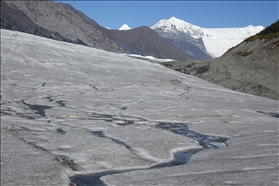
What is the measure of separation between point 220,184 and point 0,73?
19.2 m

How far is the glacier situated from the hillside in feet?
26.9

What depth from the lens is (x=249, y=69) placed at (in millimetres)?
31484

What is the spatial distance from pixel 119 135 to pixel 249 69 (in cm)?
2445

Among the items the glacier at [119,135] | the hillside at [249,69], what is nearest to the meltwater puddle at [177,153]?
the glacier at [119,135]

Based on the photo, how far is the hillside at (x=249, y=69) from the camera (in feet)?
89.0

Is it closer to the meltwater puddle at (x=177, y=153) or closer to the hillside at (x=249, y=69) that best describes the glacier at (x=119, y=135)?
the meltwater puddle at (x=177, y=153)

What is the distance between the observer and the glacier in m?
6.25

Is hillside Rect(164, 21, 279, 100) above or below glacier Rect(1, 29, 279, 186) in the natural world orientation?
above

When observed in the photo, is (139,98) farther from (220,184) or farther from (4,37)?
(4,37)

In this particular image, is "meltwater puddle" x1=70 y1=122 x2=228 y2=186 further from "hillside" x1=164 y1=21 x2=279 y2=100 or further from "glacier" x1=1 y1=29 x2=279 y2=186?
"hillside" x1=164 y1=21 x2=279 y2=100

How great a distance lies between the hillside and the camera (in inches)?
1069

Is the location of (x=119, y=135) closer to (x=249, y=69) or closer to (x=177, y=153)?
(x=177, y=153)

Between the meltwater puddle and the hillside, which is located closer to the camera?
the meltwater puddle

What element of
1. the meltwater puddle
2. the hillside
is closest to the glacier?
the meltwater puddle
